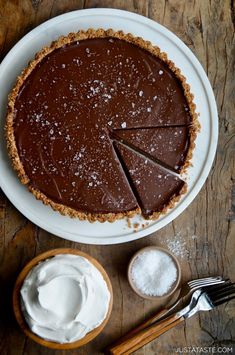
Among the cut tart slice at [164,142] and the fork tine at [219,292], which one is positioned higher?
the cut tart slice at [164,142]

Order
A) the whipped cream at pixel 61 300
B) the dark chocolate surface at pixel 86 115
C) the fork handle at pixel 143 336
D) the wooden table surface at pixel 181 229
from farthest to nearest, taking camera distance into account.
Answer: the wooden table surface at pixel 181 229
the fork handle at pixel 143 336
the dark chocolate surface at pixel 86 115
the whipped cream at pixel 61 300

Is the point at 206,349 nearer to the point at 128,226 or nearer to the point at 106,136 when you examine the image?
the point at 128,226

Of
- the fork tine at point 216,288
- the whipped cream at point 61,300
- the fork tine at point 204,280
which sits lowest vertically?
the fork tine at point 216,288

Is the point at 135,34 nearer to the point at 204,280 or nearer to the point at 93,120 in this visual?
the point at 93,120

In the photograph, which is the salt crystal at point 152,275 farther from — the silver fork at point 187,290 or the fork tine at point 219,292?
the fork tine at point 219,292

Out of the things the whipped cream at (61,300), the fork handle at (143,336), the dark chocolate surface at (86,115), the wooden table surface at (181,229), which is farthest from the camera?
the wooden table surface at (181,229)

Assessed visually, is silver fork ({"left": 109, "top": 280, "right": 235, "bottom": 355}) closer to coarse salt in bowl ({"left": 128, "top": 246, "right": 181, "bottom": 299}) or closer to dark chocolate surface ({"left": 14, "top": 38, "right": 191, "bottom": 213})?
coarse salt in bowl ({"left": 128, "top": 246, "right": 181, "bottom": 299})

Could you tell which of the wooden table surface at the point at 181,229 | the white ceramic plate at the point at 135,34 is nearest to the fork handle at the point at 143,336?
the wooden table surface at the point at 181,229

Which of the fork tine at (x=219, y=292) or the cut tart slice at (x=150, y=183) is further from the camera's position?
the fork tine at (x=219, y=292)

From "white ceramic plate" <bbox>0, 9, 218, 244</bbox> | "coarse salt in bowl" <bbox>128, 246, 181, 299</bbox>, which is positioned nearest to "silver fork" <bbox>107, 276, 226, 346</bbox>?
"coarse salt in bowl" <bbox>128, 246, 181, 299</bbox>
